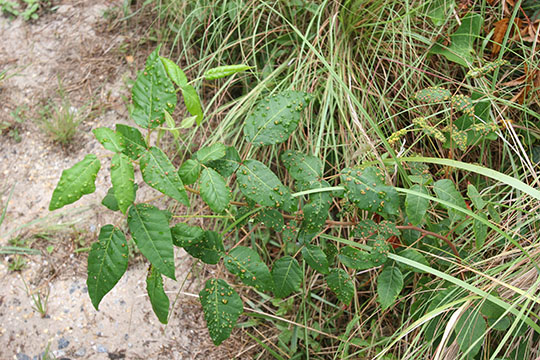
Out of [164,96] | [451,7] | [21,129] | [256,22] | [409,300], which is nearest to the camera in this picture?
[164,96]

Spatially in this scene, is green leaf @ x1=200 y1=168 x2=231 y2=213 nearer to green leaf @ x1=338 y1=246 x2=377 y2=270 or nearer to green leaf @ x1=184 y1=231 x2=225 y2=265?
green leaf @ x1=184 y1=231 x2=225 y2=265

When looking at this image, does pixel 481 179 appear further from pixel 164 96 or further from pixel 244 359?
pixel 164 96

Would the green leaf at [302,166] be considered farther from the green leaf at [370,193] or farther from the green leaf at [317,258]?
the green leaf at [317,258]

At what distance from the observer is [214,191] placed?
41.1 inches

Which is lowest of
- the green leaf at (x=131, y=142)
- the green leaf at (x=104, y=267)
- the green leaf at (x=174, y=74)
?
the green leaf at (x=104, y=267)

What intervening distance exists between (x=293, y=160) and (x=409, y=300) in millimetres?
715

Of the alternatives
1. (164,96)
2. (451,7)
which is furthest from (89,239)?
(451,7)

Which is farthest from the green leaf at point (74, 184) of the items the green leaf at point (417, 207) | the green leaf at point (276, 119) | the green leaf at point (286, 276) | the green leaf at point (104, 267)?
the green leaf at point (417, 207)

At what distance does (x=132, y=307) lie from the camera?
1.70 metres

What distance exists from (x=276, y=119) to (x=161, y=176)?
0.34m

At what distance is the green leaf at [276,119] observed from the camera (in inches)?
44.7

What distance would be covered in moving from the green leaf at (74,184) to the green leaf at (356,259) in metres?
0.65

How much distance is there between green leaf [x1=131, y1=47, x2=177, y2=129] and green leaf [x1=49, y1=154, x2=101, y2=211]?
0.17m

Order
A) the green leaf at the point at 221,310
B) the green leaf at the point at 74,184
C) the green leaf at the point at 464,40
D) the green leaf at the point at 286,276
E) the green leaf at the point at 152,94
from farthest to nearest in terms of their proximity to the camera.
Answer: the green leaf at the point at 464,40
the green leaf at the point at 286,276
the green leaf at the point at 221,310
the green leaf at the point at 152,94
the green leaf at the point at 74,184
